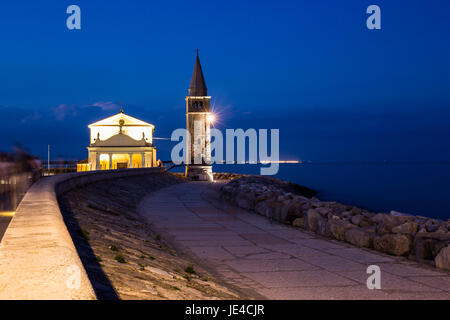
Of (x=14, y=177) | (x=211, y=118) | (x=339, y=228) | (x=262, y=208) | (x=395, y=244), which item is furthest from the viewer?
(x=211, y=118)

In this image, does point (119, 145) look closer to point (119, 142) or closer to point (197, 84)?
point (119, 142)

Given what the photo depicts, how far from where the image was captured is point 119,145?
4750cm

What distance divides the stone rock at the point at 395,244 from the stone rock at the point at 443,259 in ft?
3.18

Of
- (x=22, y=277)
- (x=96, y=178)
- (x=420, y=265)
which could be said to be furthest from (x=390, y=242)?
(x=96, y=178)

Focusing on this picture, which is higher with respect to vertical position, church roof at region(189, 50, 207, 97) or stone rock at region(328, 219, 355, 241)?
church roof at region(189, 50, 207, 97)

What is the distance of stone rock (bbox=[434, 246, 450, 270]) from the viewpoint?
26.0 ft

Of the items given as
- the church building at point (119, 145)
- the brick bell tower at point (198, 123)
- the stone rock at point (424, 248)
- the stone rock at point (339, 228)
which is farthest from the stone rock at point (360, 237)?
the brick bell tower at point (198, 123)

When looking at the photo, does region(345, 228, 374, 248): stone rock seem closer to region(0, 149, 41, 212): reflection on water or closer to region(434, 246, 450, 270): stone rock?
region(434, 246, 450, 270): stone rock

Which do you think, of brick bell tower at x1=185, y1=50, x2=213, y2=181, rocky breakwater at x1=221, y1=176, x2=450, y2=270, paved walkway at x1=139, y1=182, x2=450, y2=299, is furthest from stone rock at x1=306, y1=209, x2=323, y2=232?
brick bell tower at x1=185, y1=50, x2=213, y2=181

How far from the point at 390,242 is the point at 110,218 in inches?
274

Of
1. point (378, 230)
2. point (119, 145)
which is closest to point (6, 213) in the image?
point (378, 230)

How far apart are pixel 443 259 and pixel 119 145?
Answer: 139ft

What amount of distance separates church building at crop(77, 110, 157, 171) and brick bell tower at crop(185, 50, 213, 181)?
451 centimetres
